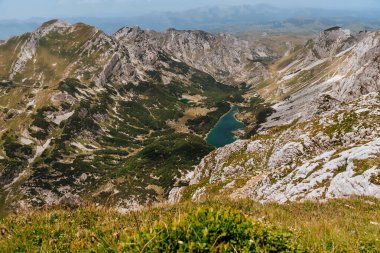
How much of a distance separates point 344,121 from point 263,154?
22.6 meters

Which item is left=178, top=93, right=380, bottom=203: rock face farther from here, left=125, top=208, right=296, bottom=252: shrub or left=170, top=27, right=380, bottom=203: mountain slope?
left=125, top=208, right=296, bottom=252: shrub

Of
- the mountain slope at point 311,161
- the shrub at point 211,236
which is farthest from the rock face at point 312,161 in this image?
the shrub at point 211,236

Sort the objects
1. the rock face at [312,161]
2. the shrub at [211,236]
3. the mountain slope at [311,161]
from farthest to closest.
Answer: the mountain slope at [311,161], the rock face at [312,161], the shrub at [211,236]

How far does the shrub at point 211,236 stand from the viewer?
6113 mm

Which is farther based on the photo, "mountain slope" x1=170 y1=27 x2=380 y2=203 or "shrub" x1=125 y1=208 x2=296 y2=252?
"mountain slope" x1=170 y1=27 x2=380 y2=203

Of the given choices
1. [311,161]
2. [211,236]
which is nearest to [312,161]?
[311,161]

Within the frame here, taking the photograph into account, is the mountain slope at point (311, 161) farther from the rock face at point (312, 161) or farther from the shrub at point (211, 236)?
the shrub at point (211, 236)

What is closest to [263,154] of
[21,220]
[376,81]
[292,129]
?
[292,129]

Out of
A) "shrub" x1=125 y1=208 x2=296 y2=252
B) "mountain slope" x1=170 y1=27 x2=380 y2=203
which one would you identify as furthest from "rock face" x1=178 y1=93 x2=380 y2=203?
"shrub" x1=125 y1=208 x2=296 y2=252

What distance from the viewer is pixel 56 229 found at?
9.83 metres

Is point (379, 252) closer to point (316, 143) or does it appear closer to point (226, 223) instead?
point (226, 223)

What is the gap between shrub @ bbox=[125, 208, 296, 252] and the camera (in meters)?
6.11

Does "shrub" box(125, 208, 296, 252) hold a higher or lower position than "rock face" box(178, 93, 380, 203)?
higher

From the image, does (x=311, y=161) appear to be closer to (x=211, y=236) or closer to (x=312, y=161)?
(x=312, y=161)
